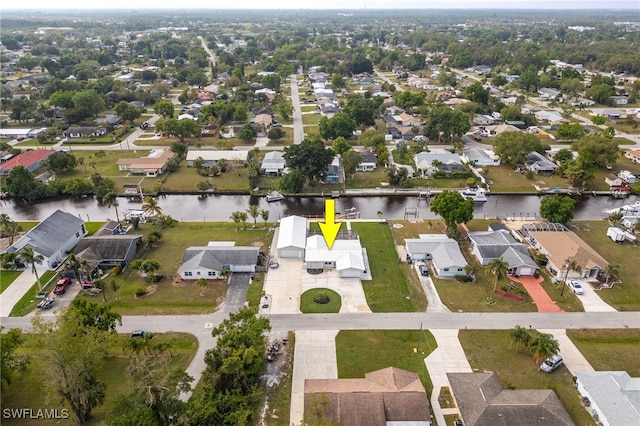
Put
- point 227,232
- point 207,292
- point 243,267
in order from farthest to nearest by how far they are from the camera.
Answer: point 227,232
point 243,267
point 207,292

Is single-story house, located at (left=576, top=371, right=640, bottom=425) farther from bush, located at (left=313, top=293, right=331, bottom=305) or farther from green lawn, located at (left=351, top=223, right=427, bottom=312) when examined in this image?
bush, located at (left=313, top=293, right=331, bottom=305)

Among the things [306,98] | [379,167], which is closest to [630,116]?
[379,167]

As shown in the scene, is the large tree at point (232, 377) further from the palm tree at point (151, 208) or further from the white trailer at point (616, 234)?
the white trailer at point (616, 234)

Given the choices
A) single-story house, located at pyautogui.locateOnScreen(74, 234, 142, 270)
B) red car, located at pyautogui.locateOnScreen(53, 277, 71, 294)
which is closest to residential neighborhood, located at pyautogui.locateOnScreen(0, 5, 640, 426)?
single-story house, located at pyautogui.locateOnScreen(74, 234, 142, 270)

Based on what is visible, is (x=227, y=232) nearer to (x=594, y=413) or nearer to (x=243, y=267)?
(x=243, y=267)

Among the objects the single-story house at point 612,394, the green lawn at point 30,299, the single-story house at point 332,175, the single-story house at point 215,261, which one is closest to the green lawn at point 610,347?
the single-story house at point 612,394
